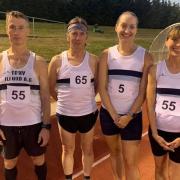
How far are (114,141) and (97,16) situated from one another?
47.7 m

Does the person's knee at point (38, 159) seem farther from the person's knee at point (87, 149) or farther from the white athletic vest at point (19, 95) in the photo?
the person's knee at point (87, 149)

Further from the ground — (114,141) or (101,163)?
(114,141)

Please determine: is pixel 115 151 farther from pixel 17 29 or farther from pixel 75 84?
pixel 17 29

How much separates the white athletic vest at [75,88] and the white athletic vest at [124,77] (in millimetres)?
244

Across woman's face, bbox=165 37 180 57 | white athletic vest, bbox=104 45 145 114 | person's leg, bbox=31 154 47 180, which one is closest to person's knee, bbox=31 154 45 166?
person's leg, bbox=31 154 47 180

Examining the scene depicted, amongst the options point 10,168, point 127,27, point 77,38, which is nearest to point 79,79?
point 77,38

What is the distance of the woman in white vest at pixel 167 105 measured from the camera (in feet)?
12.7

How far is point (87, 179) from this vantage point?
4.76 meters

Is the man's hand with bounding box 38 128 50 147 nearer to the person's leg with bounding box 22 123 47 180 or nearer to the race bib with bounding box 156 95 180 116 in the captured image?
the person's leg with bounding box 22 123 47 180

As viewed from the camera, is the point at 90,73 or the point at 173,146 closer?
the point at 173,146

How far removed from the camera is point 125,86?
164 inches

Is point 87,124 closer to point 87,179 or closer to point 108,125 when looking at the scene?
point 108,125

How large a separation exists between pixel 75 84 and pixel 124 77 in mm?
540

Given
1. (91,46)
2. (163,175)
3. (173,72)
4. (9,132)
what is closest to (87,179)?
(163,175)
